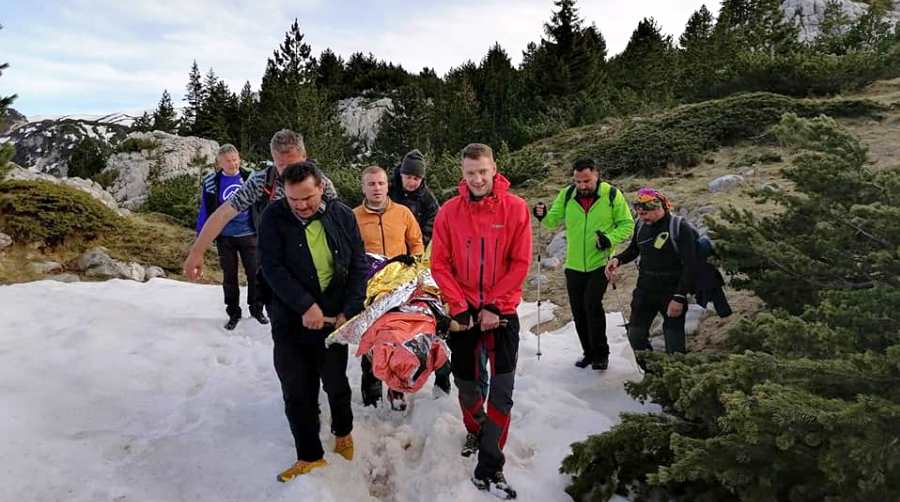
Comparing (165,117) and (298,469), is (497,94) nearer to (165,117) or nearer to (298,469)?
(298,469)

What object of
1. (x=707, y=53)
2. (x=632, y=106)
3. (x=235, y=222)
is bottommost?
(x=235, y=222)

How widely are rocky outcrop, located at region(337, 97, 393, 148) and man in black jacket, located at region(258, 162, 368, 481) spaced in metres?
39.6

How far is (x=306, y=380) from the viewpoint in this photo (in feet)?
11.8

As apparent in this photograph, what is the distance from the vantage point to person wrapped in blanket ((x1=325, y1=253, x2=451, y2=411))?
310 centimetres

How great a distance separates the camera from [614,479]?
10.7 ft

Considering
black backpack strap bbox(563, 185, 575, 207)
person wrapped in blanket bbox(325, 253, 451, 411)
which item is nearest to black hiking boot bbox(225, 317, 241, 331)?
person wrapped in blanket bbox(325, 253, 451, 411)

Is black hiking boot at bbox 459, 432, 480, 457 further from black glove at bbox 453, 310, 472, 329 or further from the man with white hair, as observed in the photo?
the man with white hair

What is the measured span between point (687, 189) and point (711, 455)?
1056 cm

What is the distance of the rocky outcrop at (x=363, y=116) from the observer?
43.5 meters

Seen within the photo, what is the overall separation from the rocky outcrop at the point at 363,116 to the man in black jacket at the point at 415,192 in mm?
37891

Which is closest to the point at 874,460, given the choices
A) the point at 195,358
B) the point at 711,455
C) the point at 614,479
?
the point at 711,455

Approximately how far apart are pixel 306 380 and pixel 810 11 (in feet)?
163

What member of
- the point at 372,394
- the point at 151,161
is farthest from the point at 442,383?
the point at 151,161

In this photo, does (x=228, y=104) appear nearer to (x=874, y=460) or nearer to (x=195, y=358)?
(x=195, y=358)
